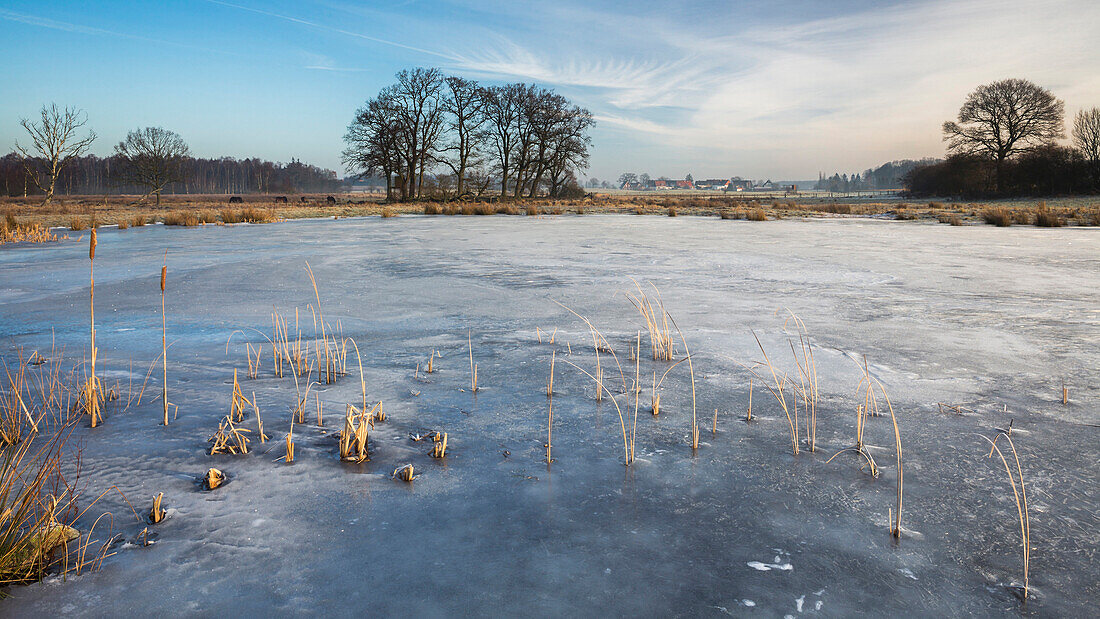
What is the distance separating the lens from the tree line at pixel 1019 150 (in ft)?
130

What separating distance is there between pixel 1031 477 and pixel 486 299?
4980 mm

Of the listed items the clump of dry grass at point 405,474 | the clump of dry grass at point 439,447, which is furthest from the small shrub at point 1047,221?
the clump of dry grass at point 405,474

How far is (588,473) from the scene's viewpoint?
2.61m

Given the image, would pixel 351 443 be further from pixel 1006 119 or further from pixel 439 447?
pixel 1006 119

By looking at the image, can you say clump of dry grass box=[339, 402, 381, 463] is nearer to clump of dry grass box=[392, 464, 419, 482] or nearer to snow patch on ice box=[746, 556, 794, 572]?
clump of dry grass box=[392, 464, 419, 482]

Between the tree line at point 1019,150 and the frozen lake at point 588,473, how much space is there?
4455cm

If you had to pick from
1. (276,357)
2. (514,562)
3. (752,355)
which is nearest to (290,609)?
(514,562)

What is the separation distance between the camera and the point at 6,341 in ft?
15.3

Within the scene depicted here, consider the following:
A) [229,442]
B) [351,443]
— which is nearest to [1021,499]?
[351,443]

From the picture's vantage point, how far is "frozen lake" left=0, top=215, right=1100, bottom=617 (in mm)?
1808

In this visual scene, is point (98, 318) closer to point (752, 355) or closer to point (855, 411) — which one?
point (752, 355)

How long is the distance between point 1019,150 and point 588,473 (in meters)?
54.7

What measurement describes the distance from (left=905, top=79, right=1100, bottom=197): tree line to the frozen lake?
44549 millimetres

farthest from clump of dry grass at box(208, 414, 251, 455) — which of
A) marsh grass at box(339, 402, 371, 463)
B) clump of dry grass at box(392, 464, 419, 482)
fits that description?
clump of dry grass at box(392, 464, 419, 482)
